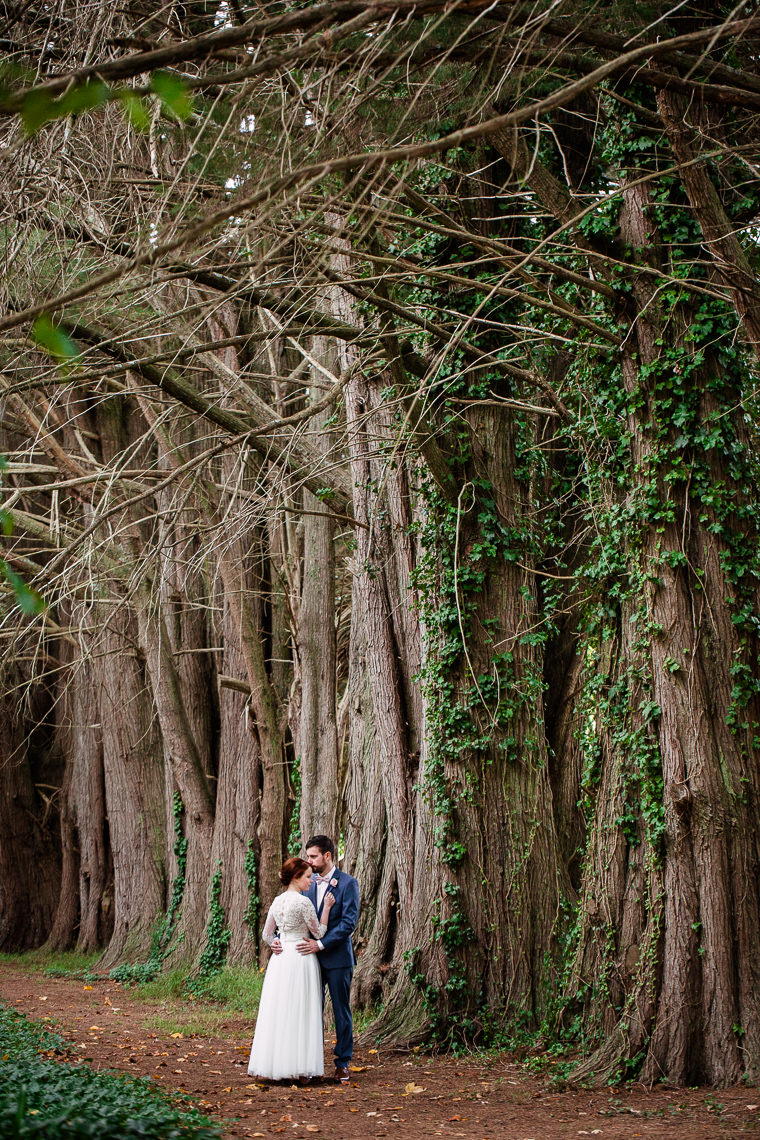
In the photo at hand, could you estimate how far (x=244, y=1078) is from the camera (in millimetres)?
8195

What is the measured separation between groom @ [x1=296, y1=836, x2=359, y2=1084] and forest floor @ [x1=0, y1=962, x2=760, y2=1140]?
32 cm

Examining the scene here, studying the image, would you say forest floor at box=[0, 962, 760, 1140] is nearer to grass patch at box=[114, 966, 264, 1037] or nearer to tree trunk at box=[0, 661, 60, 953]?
grass patch at box=[114, 966, 264, 1037]

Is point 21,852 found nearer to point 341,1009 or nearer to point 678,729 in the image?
point 341,1009

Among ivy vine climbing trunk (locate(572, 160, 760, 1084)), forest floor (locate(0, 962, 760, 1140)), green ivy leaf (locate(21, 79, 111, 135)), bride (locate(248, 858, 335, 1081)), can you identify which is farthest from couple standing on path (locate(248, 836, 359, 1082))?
green ivy leaf (locate(21, 79, 111, 135))

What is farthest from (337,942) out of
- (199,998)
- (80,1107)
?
(199,998)

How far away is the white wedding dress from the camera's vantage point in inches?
309

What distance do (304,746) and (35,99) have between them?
37.7 feet

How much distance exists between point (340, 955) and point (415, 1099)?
1.26 meters

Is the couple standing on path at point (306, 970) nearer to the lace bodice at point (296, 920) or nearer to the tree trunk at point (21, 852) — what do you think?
the lace bodice at point (296, 920)

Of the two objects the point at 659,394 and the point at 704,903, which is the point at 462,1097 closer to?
the point at 704,903

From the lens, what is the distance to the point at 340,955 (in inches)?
327

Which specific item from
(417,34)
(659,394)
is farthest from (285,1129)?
(417,34)

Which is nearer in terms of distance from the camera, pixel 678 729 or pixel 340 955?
pixel 678 729

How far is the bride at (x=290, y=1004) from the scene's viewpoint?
7.84 m
